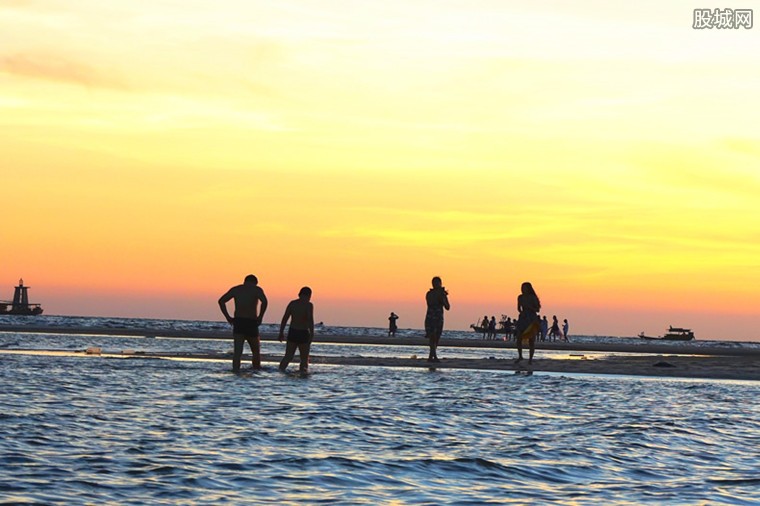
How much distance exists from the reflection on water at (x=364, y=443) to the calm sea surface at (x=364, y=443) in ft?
0.08

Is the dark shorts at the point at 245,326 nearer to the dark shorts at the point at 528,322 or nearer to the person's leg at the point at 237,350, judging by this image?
the person's leg at the point at 237,350

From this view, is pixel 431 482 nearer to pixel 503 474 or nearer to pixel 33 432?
pixel 503 474

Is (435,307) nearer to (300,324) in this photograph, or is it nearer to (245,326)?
(300,324)

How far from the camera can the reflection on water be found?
29.4ft

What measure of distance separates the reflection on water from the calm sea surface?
0.02 meters

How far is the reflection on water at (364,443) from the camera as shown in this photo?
8969 mm

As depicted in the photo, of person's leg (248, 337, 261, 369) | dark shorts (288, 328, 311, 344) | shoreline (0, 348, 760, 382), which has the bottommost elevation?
shoreline (0, 348, 760, 382)

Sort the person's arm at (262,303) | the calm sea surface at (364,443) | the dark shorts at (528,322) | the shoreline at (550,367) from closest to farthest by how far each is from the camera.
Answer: the calm sea surface at (364,443) → the person's arm at (262,303) → the shoreline at (550,367) → the dark shorts at (528,322)

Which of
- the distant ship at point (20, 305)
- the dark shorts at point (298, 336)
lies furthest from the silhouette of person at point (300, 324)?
the distant ship at point (20, 305)

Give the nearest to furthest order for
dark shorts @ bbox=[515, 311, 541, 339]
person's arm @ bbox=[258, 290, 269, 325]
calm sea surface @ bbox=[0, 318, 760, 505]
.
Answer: calm sea surface @ bbox=[0, 318, 760, 505] < person's arm @ bbox=[258, 290, 269, 325] < dark shorts @ bbox=[515, 311, 541, 339]

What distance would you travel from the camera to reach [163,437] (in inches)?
455

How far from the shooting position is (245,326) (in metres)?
22.4

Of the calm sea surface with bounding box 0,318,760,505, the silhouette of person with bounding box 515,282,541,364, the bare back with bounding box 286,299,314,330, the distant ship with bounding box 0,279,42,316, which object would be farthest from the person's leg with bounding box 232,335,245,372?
the distant ship with bounding box 0,279,42,316

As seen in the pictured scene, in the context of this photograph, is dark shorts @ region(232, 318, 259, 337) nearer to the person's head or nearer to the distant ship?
the person's head
